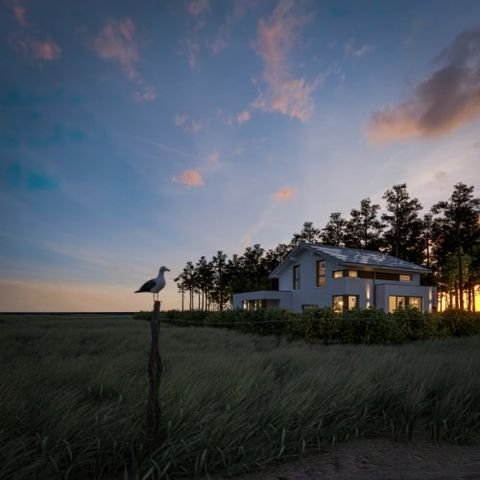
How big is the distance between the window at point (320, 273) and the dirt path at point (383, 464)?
77.3ft

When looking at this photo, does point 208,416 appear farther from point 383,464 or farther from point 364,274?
point 364,274

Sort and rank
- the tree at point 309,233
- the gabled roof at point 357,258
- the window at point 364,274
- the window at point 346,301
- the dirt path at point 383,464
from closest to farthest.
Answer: the dirt path at point 383,464 → the window at point 346,301 → the gabled roof at point 357,258 → the window at point 364,274 → the tree at point 309,233

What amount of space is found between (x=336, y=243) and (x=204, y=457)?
171 feet

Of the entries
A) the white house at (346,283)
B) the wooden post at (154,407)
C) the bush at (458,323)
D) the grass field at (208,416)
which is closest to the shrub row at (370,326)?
the bush at (458,323)

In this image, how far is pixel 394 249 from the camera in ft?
164

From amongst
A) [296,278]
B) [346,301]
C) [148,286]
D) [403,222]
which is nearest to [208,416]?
[148,286]

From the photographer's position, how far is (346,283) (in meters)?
25.5

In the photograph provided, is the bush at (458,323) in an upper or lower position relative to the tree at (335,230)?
lower

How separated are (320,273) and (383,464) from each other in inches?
971

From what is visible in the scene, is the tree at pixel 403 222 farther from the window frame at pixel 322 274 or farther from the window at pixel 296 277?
the window frame at pixel 322 274

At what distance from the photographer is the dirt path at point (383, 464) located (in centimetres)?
365

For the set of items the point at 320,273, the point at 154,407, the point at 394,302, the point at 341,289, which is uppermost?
the point at 320,273

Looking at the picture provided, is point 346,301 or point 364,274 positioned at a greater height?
point 364,274

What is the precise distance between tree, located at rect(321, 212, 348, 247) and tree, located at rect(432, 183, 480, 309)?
11.5 metres
